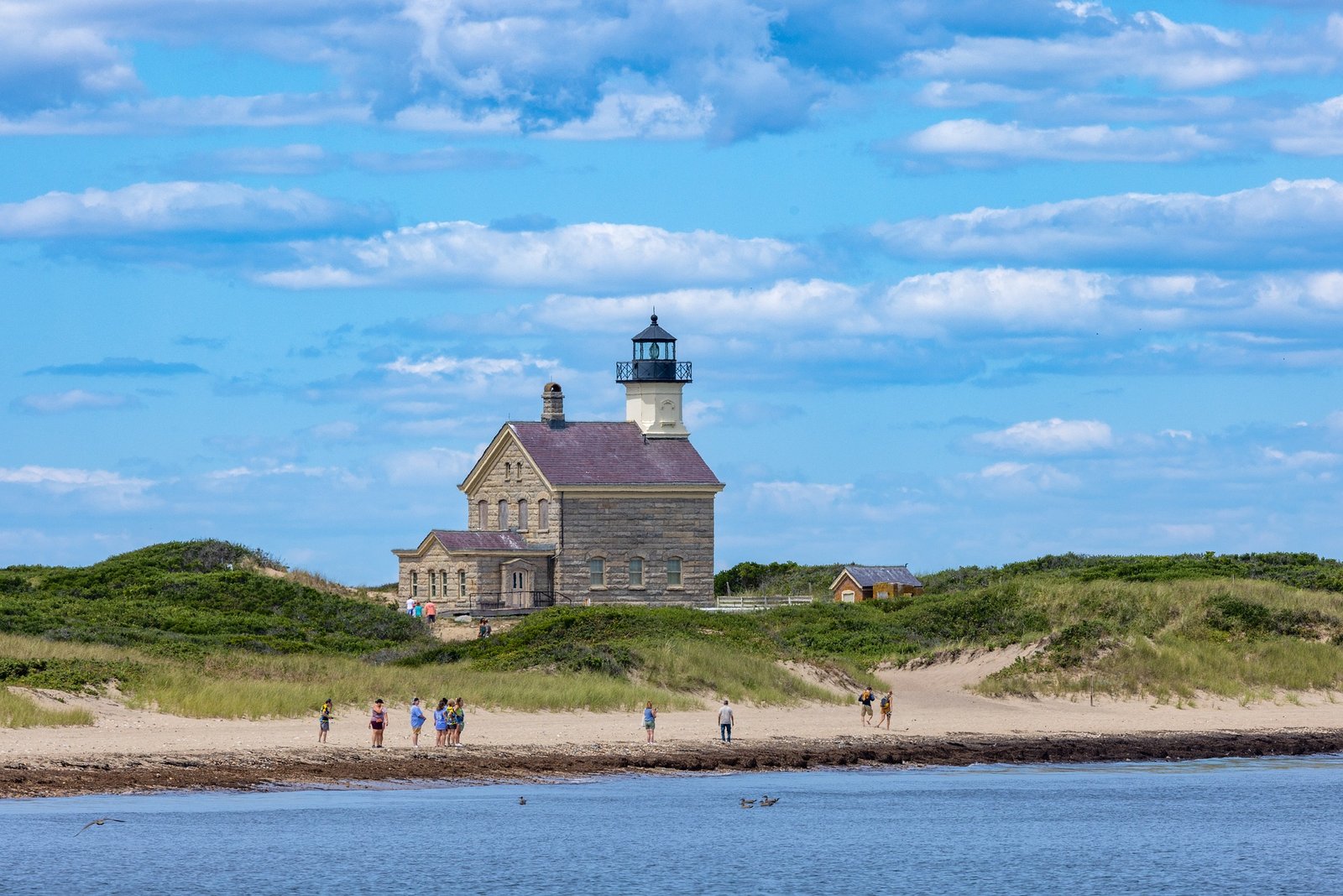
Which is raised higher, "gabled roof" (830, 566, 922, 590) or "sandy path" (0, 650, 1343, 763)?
"gabled roof" (830, 566, 922, 590)

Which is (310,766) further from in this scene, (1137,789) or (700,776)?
(1137,789)

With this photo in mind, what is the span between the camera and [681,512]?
6738cm

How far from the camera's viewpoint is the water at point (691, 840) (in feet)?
93.0

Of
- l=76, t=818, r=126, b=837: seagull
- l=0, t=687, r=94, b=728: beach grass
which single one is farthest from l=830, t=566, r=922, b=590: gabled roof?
l=76, t=818, r=126, b=837: seagull

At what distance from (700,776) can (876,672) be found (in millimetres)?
19542

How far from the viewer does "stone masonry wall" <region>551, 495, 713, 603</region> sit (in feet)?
216

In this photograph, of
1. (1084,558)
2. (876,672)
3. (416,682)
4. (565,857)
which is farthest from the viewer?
(1084,558)

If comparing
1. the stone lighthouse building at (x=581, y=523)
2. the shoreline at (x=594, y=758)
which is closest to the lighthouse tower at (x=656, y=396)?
the stone lighthouse building at (x=581, y=523)

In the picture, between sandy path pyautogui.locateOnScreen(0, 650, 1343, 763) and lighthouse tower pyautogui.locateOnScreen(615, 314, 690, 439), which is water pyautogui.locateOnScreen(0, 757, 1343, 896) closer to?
sandy path pyautogui.locateOnScreen(0, 650, 1343, 763)

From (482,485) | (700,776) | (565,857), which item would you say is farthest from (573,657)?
(482,485)

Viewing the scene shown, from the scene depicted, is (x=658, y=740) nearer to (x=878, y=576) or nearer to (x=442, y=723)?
(x=442, y=723)

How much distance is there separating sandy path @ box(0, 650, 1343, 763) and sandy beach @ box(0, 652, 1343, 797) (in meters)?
0.06

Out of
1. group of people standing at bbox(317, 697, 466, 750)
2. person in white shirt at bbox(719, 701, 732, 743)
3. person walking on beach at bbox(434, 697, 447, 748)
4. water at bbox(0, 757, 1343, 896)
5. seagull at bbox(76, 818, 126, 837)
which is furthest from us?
person in white shirt at bbox(719, 701, 732, 743)

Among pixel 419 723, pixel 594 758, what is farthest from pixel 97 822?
pixel 594 758
